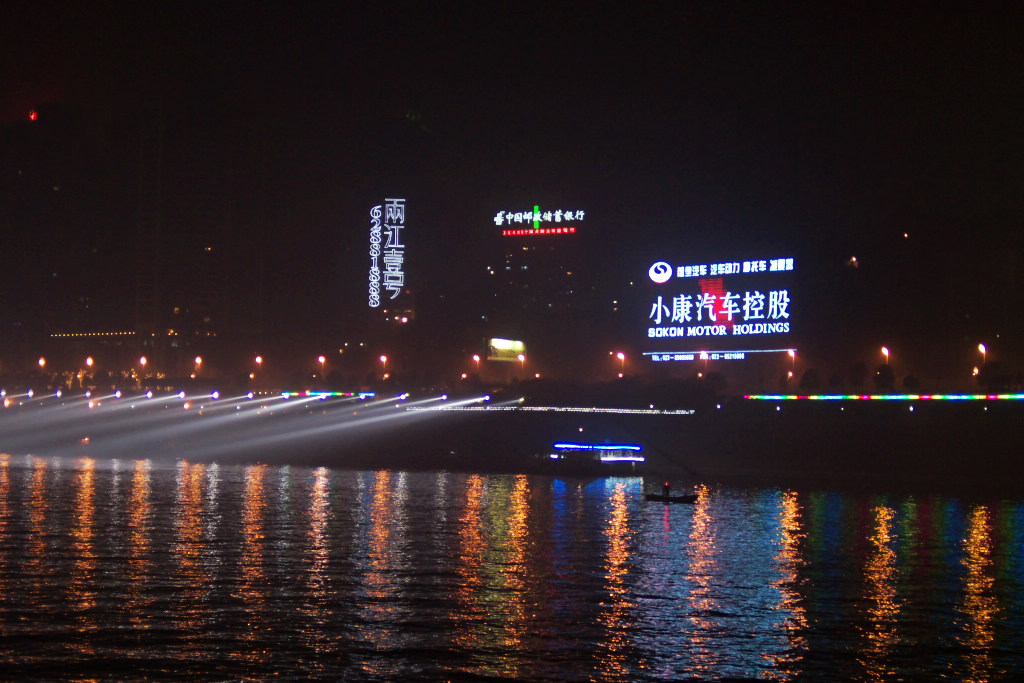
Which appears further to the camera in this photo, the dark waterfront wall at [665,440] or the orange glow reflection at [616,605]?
the dark waterfront wall at [665,440]

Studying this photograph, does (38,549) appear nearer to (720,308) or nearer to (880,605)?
(880,605)

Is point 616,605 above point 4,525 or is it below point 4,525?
below

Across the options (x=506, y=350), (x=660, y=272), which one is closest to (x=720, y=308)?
(x=660, y=272)

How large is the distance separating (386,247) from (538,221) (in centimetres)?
5549

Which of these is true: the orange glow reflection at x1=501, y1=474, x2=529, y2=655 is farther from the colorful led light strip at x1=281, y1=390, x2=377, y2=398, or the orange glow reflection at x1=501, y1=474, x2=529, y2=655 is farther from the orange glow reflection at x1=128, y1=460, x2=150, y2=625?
the colorful led light strip at x1=281, y1=390, x2=377, y2=398

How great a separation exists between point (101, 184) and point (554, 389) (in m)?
81.9

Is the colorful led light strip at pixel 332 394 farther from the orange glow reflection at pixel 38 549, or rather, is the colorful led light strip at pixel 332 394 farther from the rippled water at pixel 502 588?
the rippled water at pixel 502 588

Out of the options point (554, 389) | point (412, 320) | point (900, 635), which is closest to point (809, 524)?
point (900, 635)

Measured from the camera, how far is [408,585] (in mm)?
16609

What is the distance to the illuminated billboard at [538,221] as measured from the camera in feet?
441

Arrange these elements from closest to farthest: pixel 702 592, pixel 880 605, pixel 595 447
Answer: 1. pixel 880 605
2. pixel 702 592
3. pixel 595 447

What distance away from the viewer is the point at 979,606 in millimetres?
15672

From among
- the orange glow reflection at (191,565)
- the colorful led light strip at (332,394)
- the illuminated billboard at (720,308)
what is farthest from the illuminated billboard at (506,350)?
the orange glow reflection at (191,565)

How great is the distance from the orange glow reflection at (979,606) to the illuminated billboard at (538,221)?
4421 inches
